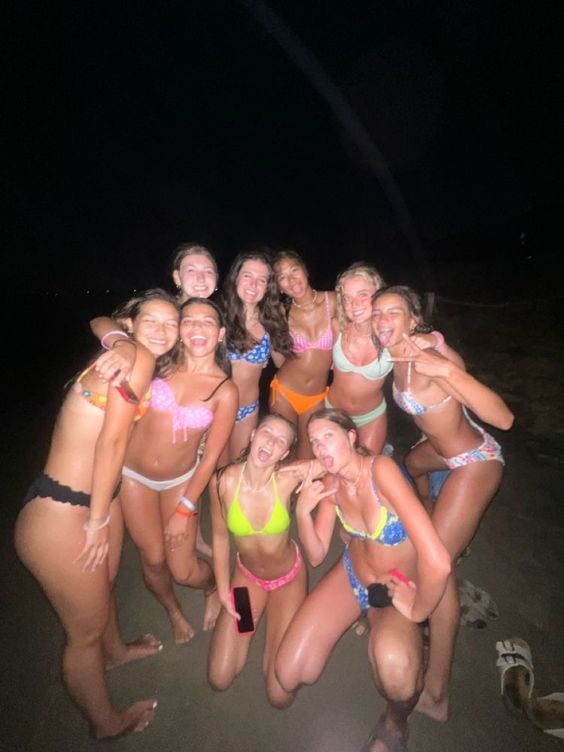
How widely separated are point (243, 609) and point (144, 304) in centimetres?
246

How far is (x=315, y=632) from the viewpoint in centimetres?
284

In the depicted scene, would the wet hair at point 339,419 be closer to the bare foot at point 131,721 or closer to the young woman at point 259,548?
the young woman at point 259,548

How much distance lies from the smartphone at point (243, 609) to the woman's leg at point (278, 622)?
0.18 meters

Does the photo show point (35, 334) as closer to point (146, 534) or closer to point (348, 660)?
point (146, 534)

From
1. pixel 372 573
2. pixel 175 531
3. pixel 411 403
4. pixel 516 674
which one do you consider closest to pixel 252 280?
pixel 411 403

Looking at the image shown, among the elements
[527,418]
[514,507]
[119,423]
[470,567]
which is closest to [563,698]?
[470,567]

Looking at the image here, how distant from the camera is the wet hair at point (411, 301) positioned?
3.01 metres

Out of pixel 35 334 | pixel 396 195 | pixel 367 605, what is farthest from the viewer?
pixel 396 195

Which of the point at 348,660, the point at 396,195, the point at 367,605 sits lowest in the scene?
the point at 348,660

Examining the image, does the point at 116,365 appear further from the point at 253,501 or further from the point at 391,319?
the point at 391,319

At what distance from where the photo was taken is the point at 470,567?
4082 mm

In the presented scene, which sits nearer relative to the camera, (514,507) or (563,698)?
(563,698)

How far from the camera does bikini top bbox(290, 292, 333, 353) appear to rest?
4152 millimetres

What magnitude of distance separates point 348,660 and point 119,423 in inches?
113
